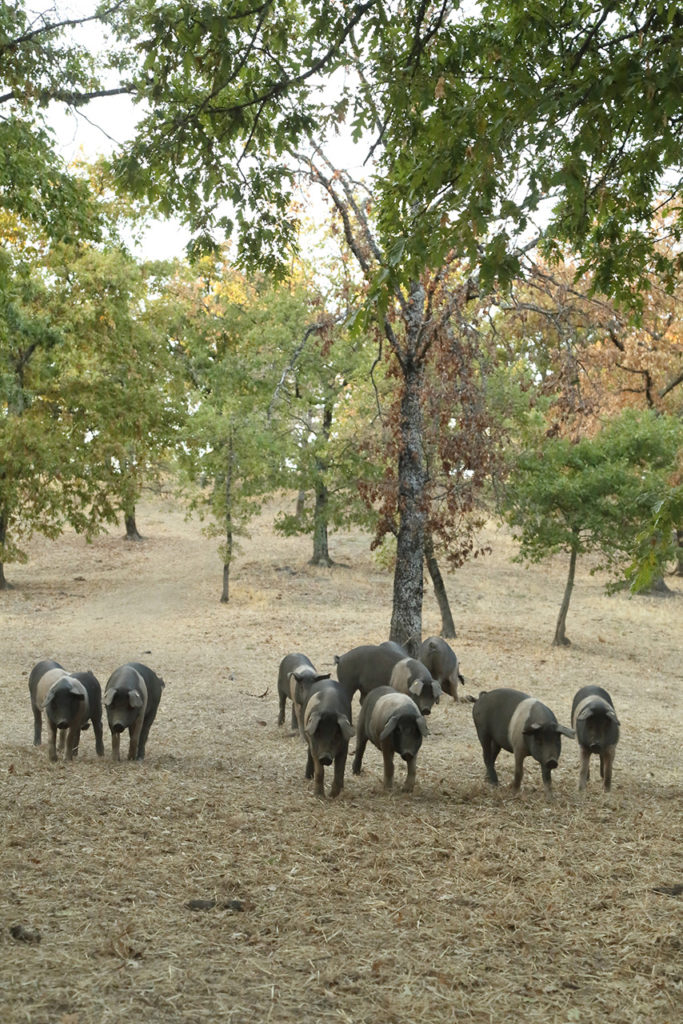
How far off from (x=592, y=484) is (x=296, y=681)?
1052 cm

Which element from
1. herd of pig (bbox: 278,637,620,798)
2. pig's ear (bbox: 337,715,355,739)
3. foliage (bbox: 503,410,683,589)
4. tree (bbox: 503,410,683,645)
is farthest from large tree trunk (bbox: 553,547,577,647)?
pig's ear (bbox: 337,715,355,739)

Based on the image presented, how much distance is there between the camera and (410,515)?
13.6 m

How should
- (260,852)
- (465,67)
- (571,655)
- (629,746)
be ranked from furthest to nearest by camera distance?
(571,655) < (629,746) < (465,67) < (260,852)

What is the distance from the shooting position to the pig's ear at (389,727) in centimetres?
784

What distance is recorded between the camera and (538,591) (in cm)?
2867

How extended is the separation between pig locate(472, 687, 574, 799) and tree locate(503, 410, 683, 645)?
999cm

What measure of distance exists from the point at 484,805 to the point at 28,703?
24.5ft

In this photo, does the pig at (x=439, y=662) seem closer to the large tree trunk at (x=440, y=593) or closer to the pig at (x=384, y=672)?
the pig at (x=384, y=672)

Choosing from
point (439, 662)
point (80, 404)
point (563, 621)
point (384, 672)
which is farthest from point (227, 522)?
point (384, 672)

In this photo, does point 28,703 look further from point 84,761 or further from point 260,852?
point 260,852

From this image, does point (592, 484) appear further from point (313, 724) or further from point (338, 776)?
point (313, 724)

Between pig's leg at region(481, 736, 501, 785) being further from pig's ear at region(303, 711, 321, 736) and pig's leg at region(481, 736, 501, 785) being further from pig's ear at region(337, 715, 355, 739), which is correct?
pig's ear at region(303, 711, 321, 736)

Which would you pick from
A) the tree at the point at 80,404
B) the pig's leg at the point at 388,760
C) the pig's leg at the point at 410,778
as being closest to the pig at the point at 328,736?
the pig's leg at the point at 388,760

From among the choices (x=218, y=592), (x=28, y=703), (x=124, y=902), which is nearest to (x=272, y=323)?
(x=218, y=592)
